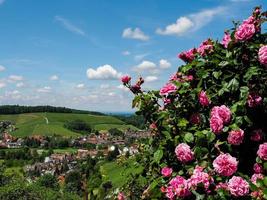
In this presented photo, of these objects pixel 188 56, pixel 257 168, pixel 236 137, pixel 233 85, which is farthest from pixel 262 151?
pixel 188 56

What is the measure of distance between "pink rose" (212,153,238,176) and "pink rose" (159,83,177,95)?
997 millimetres

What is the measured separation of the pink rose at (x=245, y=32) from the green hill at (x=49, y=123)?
134265 mm

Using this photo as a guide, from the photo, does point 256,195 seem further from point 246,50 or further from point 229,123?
point 246,50

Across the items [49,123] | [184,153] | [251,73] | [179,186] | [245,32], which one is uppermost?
[245,32]

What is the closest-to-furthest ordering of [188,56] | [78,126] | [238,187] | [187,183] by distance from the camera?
1. [238,187]
2. [187,183]
3. [188,56]
4. [78,126]

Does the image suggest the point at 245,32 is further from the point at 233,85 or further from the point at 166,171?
the point at 166,171

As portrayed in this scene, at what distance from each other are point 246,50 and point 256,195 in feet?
4.53

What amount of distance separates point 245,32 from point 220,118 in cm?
86

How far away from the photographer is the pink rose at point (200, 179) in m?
3.14

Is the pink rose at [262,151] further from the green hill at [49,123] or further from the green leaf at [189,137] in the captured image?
the green hill at [49,123]

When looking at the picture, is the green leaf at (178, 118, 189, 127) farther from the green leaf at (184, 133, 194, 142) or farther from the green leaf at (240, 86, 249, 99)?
the green leaf at (240, 86, 249, 99)

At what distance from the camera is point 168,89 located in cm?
409

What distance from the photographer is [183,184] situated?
10.7 feet

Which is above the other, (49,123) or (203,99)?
(203,99)
